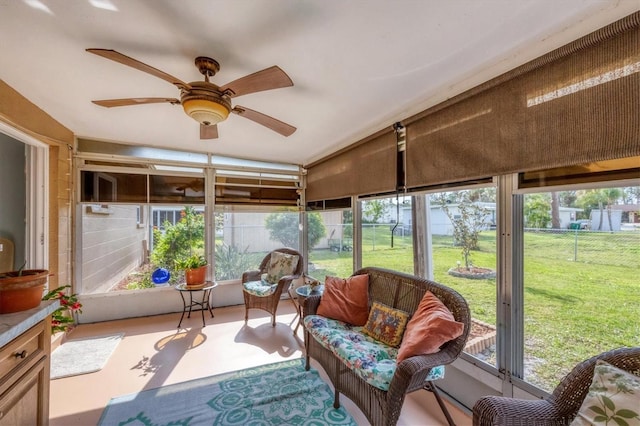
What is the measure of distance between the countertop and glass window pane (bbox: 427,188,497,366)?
272 centimetres

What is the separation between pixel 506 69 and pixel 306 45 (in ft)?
4.30

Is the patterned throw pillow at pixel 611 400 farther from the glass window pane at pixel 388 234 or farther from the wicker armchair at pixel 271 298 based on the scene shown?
the wicker armchair at pixel 271 298

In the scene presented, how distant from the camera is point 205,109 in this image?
168 cm

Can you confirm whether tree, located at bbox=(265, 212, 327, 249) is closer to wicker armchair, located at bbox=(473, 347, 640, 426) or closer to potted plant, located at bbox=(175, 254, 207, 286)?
potted plant, located at bbox=(175, 254, 207, 286)

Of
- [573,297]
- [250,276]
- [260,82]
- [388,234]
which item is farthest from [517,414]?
[250,276]

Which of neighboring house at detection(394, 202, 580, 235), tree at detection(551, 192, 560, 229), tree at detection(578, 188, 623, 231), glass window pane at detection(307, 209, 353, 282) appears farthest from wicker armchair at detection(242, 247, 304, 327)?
tree at detection(578, 188, 623, 231)

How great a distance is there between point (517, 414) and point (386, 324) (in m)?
0.97

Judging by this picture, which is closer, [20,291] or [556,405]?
[556,405]

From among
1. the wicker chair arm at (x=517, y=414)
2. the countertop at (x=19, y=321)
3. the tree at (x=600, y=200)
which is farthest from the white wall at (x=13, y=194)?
the tree at (x=600, y=200)

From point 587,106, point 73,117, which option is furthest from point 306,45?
point 73,117

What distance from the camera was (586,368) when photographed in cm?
120

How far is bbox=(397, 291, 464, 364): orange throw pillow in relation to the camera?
1563 mm

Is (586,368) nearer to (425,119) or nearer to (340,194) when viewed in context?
(425,119)

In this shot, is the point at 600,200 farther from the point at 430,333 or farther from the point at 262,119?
the point at 262,119
